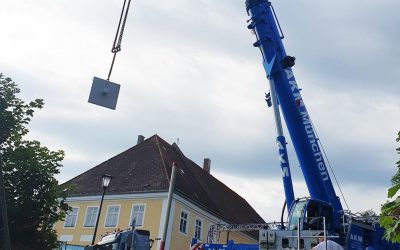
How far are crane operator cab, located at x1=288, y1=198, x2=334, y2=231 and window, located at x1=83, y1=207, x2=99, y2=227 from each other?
22.3 meters

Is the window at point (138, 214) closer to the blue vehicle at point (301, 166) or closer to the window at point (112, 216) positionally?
the window at point (112, 216)

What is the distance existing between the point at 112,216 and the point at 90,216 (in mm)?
1865

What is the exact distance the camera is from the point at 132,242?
11.8 m

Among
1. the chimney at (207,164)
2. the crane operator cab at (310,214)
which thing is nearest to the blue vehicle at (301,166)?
the crane operator cab at (310,214)

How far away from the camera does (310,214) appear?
43.3 ft

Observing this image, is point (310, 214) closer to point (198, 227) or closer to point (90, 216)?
point (198, 227)

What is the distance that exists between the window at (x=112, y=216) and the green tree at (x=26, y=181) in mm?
15464

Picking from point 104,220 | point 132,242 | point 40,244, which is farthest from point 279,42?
point 104,220

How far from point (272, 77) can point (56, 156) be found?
309 inches

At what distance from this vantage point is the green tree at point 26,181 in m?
15.6

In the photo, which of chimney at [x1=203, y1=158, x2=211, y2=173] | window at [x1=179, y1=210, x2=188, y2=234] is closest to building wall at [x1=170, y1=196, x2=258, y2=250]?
window at [x1=179, y1=210, x2=188, y2=234]

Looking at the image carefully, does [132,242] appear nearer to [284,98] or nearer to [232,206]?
[284,98]

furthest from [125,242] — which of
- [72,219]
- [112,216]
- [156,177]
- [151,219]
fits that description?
[72,219]

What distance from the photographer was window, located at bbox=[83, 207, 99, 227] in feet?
109
